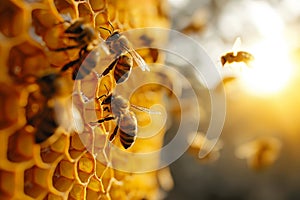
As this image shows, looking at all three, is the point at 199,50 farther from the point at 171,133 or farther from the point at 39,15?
the point at 39,15

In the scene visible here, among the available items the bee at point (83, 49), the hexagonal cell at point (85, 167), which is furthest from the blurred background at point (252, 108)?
the bee at point (83, 49)

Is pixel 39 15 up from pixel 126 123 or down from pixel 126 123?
up

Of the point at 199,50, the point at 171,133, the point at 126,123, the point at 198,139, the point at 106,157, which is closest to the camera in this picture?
the point at 126,123

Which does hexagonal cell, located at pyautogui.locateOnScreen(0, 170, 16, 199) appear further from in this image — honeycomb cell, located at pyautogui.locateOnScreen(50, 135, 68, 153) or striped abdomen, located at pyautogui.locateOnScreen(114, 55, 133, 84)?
striped abdomen, located at pyautogui.locateOnScreen(114, 55, 133, 84)

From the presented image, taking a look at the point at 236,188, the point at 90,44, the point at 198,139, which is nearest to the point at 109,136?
the point at 90,44

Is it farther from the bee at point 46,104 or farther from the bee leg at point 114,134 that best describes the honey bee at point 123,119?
the bee at point 46,104

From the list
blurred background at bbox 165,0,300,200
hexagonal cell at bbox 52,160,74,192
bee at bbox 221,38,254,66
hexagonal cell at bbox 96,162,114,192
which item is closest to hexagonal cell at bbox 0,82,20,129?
hexagonal cell at bbox 52,160,74,192

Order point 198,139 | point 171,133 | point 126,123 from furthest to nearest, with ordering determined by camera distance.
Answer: point 171,133 → point 198,139 → point 126,123

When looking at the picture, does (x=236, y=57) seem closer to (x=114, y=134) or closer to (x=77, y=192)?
(x=114, y=134)
